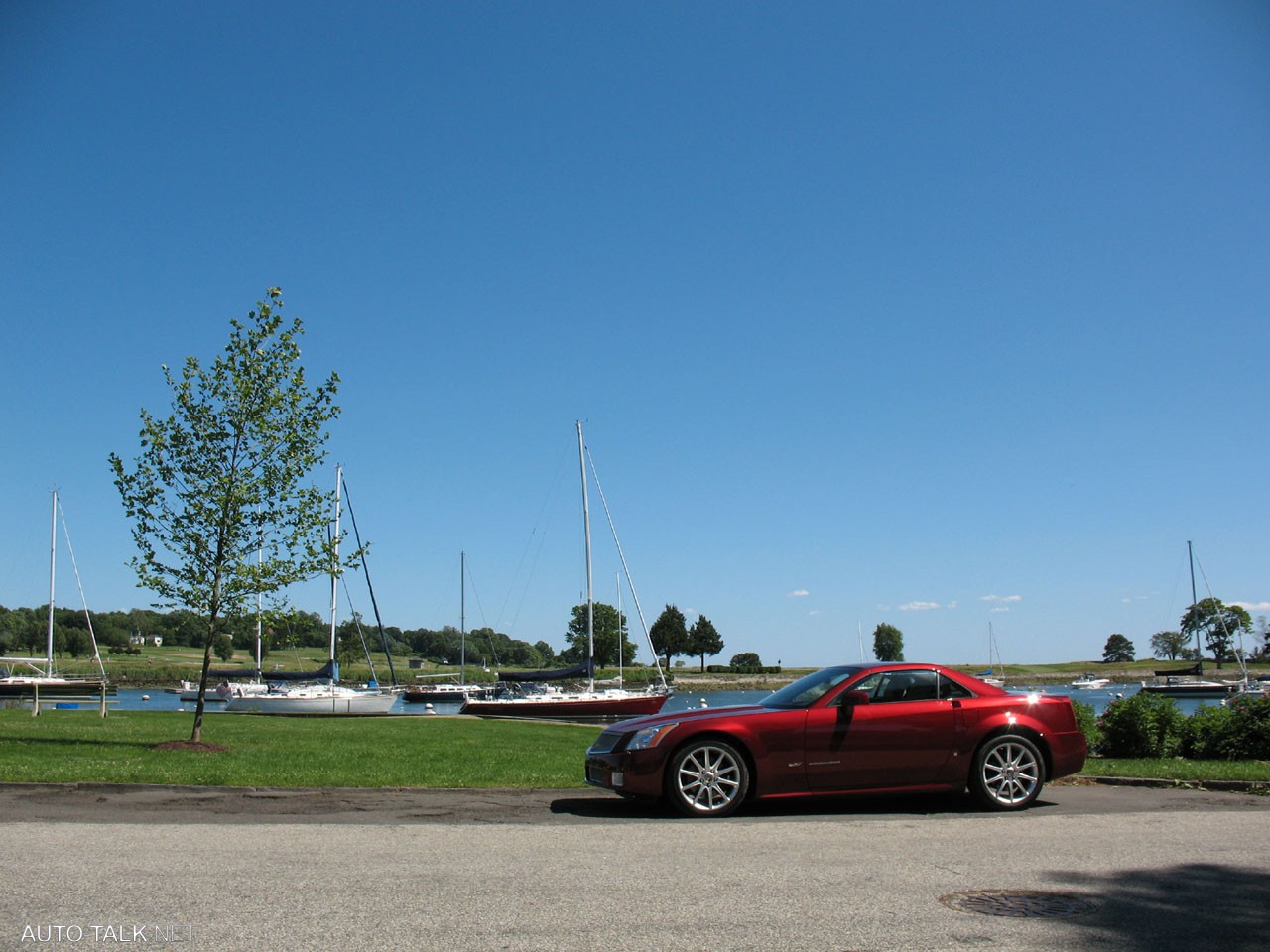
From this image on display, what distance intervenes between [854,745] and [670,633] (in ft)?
395

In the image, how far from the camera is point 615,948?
16.5ft

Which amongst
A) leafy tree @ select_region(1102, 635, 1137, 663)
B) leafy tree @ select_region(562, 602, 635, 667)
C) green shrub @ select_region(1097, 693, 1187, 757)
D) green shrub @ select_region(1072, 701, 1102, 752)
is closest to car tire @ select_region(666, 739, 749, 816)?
green shrub @ select_region(1072, 701, 1102, 752)

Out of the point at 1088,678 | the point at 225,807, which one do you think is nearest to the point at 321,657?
the point at 1088,678

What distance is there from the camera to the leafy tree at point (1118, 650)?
16412 centimetres

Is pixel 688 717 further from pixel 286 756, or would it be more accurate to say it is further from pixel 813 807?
pixel 286 756

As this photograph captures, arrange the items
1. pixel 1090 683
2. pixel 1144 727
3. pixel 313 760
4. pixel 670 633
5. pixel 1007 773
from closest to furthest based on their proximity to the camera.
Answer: pixel 1007 773 < pixel 313 760 < pixel 1144 727 < pixel 1090 683 < pixel 670 633

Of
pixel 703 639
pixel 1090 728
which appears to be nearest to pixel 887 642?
pixel 703 639

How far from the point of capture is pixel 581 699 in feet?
152

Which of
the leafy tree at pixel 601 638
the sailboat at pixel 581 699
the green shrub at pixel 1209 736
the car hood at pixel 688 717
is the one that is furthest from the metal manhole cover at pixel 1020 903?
the leafy tree at pixel 601 638

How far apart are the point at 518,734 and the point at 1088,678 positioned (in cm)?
11279

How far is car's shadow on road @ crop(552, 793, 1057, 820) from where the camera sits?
31.9ft

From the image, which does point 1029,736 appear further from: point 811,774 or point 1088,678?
point 1088,678

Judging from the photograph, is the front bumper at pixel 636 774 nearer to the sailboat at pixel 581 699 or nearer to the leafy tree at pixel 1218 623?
the sailboat at pixel 581 699
